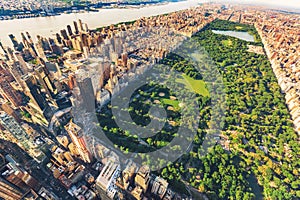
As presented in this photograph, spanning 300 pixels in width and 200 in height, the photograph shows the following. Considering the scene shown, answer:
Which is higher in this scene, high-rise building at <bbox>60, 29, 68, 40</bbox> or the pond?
high-rise building at <bbox>60, 29, 68, 40</bbox>

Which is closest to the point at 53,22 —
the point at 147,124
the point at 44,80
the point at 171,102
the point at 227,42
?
the point at 44,80

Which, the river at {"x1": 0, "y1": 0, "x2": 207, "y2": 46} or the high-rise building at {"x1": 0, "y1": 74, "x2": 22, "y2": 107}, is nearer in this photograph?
the high-rise building at {"x1": 0, "y1": 74, "x2": 22, "y2": 107}

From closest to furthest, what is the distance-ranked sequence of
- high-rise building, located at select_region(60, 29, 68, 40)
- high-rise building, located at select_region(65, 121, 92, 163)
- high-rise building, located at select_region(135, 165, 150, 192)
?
1. high-rise building, located at select_region(135, 165, 150, 192)
2. high-rise building, located at select_region(65, 121, 92, 163)
3. high-rise building, located at select_region(60, 29, 68, 40)

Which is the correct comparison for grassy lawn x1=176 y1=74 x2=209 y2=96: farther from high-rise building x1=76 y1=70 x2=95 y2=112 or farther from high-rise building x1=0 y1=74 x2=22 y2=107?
high-rise building x1=0 y1=74 x2=22 y2=107

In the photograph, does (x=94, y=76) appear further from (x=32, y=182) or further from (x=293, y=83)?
(x=293, y=83)

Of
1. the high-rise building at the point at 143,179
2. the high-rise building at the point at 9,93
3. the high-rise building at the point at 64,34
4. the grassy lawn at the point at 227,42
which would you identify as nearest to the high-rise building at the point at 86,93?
the high-rise building at the point at 9,93

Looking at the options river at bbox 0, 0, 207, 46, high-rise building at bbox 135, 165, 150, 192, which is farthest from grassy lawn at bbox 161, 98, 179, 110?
river at bbox 0, 0, 207, 46
